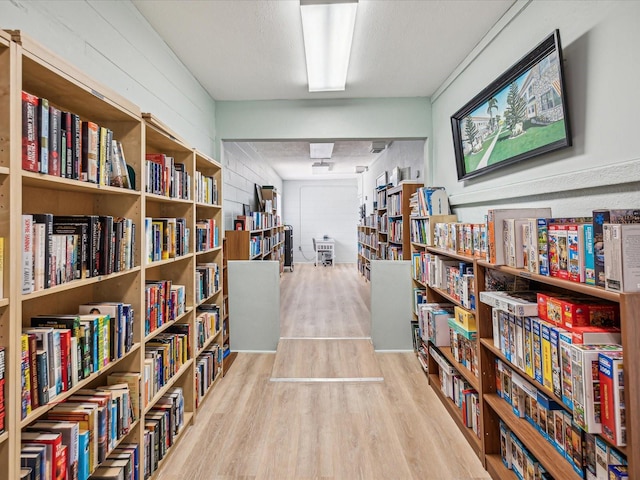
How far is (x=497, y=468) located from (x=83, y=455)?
1954 millimetres

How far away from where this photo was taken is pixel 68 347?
1191mm

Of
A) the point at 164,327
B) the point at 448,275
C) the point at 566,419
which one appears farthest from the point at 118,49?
the point at 566,419

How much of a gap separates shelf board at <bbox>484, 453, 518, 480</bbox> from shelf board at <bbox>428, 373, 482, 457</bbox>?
0.08 metres

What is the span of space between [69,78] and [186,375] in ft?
6.36

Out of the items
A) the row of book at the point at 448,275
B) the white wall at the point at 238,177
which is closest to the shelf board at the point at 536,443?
the row of book at the point at 448,275

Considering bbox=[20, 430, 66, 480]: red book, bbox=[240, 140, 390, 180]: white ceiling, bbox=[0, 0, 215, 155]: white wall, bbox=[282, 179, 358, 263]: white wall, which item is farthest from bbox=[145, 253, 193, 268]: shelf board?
bbox=[282, 179, 358, 263]: white wall

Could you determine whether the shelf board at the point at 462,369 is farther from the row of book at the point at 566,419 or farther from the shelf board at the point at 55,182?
the shelf board at the point at 55,182

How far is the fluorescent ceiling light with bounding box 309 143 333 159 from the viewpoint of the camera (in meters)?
5.96

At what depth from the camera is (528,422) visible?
64.4 inches

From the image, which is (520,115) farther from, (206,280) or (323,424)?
(206,280)

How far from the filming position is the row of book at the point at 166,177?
6.18ft

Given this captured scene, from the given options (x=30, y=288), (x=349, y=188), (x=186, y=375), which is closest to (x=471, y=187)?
(x=186, y=375)

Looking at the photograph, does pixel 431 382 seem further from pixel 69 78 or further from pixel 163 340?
pixel 69 78

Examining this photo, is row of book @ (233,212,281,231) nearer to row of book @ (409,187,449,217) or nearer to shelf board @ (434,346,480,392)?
row of book @ (409,187,449,217)
